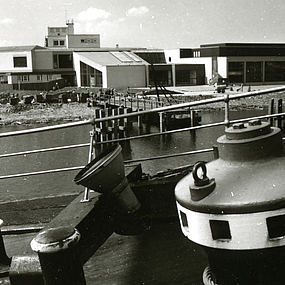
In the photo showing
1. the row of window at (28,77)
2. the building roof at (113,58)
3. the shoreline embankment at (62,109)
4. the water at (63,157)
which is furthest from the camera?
the row of window at (28,77)

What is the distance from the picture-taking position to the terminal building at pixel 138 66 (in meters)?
47.9

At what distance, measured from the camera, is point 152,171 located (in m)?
18.6

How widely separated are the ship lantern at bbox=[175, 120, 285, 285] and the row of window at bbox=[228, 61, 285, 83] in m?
46.5

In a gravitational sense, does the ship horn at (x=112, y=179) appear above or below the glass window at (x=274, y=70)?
below

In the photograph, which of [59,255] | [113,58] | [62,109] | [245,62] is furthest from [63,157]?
[245,62]

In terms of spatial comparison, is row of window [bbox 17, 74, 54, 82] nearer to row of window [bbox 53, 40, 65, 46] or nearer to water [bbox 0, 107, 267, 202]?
water [bbox 0, 107, 267, 202]

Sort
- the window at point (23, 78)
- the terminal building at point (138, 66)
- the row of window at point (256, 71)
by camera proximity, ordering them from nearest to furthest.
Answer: the terminal building at point (138, 66)
the row of window at point (256, 71)
the window at point (23, 78)

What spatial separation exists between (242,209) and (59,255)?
1029mm

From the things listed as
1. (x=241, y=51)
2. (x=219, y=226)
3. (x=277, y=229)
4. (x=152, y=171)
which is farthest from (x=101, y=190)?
(x=241, y=51)

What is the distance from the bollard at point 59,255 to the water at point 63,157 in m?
12.0

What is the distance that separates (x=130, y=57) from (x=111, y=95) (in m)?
12.9

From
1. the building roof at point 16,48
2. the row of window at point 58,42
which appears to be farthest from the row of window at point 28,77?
the row of window at point 58,42

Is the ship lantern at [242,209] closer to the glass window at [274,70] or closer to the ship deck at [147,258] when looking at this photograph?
the ship deck at [147,258]

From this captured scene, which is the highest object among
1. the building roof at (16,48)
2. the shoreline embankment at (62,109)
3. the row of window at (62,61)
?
the building roof at (16,48)
